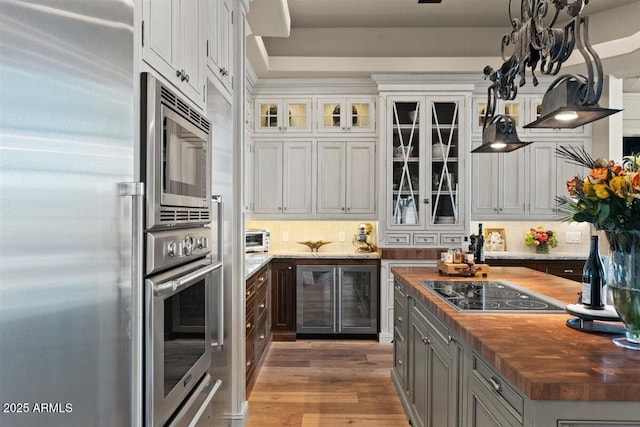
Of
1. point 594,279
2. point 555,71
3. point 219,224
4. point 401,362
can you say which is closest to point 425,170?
point 401,362

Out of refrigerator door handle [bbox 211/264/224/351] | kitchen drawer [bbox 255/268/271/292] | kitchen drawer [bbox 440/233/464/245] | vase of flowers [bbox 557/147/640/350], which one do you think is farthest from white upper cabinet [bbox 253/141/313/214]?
vase of flowers [bbox 557/147/640/350]

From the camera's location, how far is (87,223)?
108 cm

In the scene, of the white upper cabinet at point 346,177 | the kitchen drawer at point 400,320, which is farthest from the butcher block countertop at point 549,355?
the white upper cabinet at point 346,177

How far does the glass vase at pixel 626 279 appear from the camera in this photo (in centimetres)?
148

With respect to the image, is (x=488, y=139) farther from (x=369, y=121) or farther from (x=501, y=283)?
(x=369, y=121)

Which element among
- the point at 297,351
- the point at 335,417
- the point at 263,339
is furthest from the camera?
the point at 297,351

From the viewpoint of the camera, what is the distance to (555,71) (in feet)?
6.79

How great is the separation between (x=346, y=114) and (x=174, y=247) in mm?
3885

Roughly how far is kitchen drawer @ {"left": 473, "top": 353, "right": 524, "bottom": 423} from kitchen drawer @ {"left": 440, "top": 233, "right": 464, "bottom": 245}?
11.2 feet

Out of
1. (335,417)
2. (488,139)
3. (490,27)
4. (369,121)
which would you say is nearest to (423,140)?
(369,121)

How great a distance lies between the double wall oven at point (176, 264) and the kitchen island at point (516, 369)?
1.07 m

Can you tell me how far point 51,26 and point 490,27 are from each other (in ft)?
17.4

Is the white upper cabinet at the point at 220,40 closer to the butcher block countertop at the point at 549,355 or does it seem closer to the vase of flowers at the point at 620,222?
the butcher block countertop at the point at 549,355

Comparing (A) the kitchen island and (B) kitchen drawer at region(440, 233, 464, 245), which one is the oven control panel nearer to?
(A) the kitchen island
